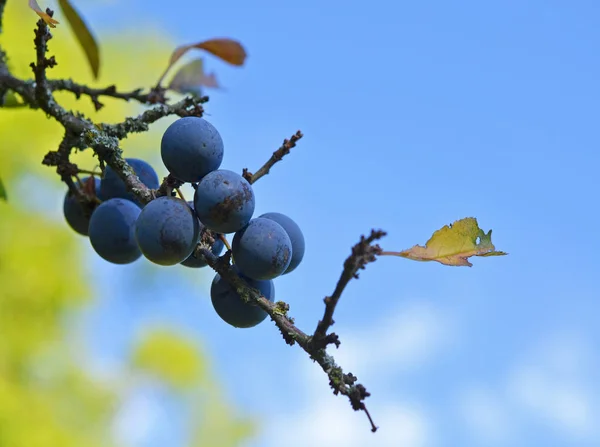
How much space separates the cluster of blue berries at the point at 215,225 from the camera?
1.24m

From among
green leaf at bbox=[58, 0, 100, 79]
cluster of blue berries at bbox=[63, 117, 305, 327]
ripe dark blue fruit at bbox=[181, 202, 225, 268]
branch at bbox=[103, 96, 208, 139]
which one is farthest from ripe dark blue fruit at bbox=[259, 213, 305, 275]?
green leaf at bbox=[58, 0, 100, 79]

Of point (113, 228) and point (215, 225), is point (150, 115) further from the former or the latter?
point (215, 225)

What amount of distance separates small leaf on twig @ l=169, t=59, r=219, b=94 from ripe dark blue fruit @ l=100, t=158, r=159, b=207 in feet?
2.23

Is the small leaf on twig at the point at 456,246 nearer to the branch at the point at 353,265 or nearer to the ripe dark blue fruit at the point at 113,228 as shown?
the branch at the point at 353,265

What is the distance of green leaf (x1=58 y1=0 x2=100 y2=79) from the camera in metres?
1.98

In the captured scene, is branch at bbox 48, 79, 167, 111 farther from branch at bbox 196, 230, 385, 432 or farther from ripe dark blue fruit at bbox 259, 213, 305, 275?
branch at bbox 196, 230, 385, 432

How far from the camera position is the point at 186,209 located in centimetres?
127

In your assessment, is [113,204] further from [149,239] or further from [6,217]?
[6,217]

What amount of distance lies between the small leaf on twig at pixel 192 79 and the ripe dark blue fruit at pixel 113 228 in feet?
2.57

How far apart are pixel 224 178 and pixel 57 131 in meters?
6.86

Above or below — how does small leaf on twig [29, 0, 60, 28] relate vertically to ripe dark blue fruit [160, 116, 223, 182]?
above

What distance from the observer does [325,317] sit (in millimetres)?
1001

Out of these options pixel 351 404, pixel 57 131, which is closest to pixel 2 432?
pixel 57 131

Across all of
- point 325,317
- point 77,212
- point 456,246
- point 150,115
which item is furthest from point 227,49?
point 325,317
